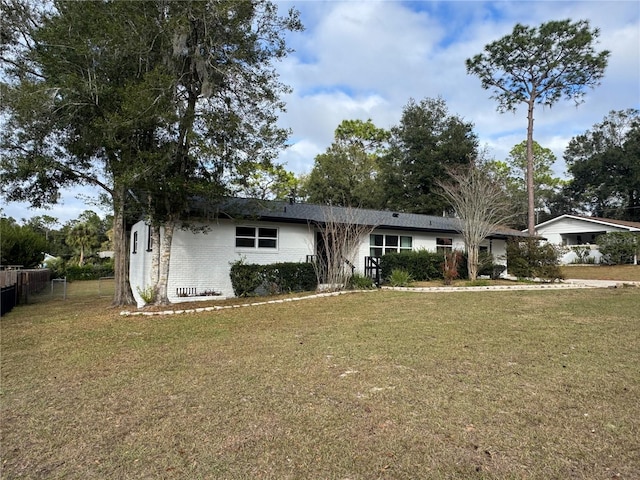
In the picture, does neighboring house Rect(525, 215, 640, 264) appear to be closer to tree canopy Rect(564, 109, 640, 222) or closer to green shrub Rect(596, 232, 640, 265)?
green shrub Rect(596, 232, 640, 265)

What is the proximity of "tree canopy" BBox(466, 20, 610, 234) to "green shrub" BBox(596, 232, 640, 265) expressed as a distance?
4773mm

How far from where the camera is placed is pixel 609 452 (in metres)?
2.84

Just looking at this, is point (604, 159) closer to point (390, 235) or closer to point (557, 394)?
point (390, 235)

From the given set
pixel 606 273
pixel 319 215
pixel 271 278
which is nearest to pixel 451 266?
pixel 319 215

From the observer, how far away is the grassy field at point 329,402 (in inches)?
110

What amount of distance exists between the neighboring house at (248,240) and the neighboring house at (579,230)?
51.1ft

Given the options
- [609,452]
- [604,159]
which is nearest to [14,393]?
[609,452]

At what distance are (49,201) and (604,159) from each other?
46804 mm

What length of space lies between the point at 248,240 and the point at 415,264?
20.7 ft

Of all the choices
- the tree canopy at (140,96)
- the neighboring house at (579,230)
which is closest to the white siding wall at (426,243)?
the tree canopy at (140,96)

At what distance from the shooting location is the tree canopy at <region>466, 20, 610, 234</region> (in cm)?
2533

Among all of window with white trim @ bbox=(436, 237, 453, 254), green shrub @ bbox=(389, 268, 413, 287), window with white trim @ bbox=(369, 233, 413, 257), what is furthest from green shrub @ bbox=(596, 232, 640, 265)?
green shrub @ bbox=(389, 268, 413, 287)

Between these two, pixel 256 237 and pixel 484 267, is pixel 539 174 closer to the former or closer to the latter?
pixel 484 267

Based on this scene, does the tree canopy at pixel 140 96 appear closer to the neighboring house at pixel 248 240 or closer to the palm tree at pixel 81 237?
the neighboring house at pixel 248 240
